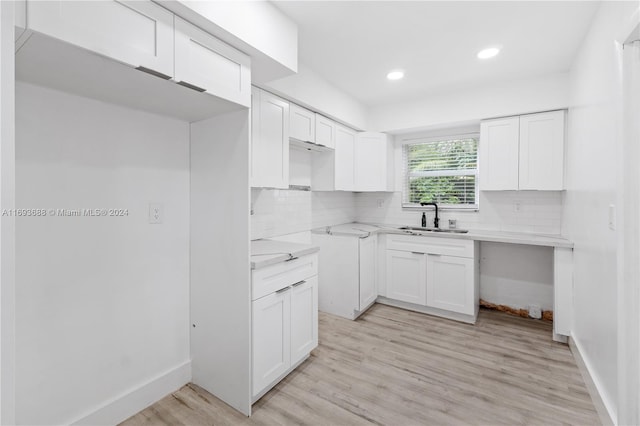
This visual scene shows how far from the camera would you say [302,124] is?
9.11ft

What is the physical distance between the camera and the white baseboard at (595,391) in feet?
5.41

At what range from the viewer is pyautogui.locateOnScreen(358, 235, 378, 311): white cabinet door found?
10.6 ft

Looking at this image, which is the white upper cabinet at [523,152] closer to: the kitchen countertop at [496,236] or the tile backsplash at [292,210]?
the kitchen countertop at [496,236]

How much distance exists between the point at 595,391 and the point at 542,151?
2.08 metres

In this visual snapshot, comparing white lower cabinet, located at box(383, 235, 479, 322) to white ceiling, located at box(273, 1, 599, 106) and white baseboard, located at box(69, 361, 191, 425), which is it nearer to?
white ceiling, located at box(273, 1, 599, 106)

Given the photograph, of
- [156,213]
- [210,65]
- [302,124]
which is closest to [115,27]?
[210,65]

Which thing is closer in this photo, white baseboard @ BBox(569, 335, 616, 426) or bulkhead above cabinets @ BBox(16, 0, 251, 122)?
bulkhead above cabinets @ BBox(16, 0, 251, 122)

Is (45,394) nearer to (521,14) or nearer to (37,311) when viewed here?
(37,311)

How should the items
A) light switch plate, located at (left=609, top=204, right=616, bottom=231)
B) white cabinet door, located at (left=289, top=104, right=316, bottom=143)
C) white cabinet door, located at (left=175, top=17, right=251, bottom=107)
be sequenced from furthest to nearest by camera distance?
white cabinet door, located at (left=289, top=104, right=316, bottom=143) < light switch plate, located at (left=609, top=204, right=616, bottom=231) < white cabinet door, located at (left=175, top=17, right=251, bottom=107)

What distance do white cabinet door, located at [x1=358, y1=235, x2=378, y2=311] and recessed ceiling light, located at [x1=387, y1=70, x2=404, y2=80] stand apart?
5.50ft

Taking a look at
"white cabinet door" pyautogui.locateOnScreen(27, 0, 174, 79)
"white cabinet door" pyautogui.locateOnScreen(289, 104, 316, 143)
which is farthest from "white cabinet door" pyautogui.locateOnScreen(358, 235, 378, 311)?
"white cabinet door" pyautogui.locateOnScreen(27, 0, 174, 79)

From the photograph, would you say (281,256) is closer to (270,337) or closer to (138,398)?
(270,337)

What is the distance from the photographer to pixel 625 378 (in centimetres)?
143

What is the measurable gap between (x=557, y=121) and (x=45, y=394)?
4297mm
